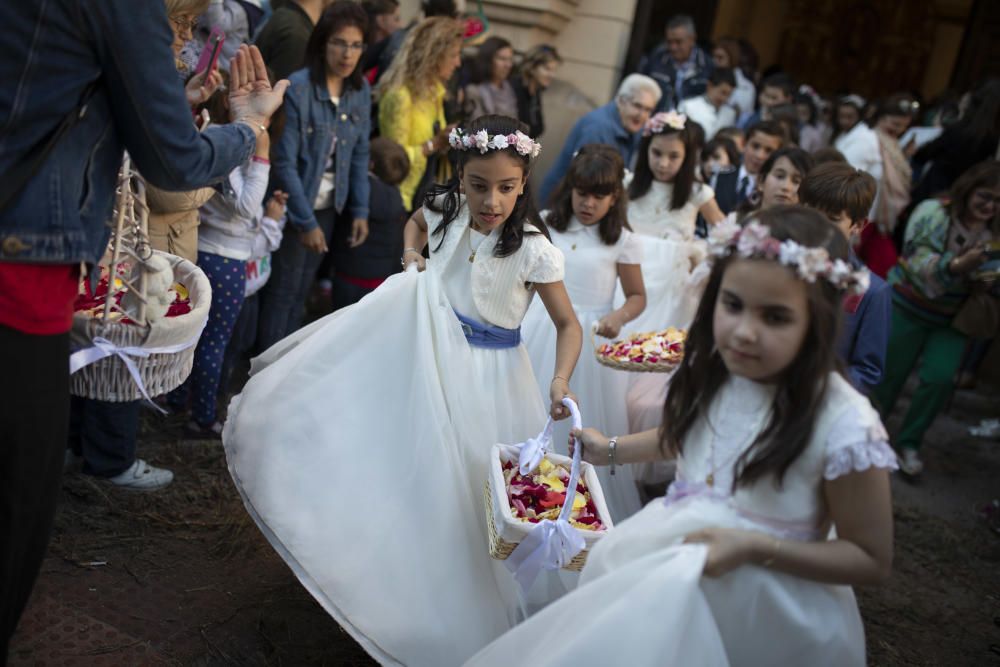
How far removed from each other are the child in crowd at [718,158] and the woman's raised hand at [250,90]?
460 centimetres

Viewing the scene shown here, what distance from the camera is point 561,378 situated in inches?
121

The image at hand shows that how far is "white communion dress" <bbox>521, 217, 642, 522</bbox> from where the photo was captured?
4.38m

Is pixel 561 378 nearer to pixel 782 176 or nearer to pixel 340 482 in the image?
pixel 340 482

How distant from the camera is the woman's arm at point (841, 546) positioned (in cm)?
202

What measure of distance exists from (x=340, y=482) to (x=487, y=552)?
541 millimetres

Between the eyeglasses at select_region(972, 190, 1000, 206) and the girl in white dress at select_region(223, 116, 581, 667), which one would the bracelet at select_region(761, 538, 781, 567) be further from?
the eyeglasses at select_region(972, 190, 1000, 206)

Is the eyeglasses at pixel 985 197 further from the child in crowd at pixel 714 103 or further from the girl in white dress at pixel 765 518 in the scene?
the girl in white dress at pixel 765 518

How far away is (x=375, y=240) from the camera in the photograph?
5.66 meters

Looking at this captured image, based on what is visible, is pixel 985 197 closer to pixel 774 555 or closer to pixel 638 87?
pixel 638 87

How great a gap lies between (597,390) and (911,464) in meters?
2.87

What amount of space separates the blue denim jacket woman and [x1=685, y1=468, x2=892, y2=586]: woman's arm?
138 inches

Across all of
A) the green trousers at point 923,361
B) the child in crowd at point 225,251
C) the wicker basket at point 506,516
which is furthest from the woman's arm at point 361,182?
the green trousers at point 923,361

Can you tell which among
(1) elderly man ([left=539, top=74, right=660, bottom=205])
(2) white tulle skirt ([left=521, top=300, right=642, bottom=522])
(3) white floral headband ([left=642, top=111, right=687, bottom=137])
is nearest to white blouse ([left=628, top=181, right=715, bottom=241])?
(3) white floral headband ([left=642, top=111, right=687, bottom=137])

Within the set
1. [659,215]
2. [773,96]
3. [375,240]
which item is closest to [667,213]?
[659,215]
